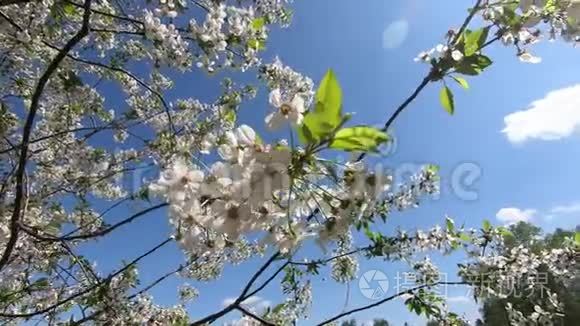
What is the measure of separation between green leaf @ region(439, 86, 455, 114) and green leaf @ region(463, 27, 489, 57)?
94 mm

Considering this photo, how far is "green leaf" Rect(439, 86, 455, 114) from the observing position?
3.71 ft

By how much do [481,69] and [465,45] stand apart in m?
0.07

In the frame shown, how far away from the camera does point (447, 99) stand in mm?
1136

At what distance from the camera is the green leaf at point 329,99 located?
68cm

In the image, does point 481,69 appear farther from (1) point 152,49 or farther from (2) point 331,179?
(1) point 152,49

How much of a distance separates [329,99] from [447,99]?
1.80ft

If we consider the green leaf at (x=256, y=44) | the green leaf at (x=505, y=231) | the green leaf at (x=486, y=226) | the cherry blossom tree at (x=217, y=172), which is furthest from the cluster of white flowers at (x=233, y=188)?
the green leaf at (x=486, y=226)

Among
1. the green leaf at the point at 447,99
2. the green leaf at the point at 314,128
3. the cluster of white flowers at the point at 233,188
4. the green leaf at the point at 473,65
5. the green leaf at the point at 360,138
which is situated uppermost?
the green leaf at the point at 473,65

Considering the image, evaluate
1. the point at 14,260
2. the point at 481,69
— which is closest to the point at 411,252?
the point at 481,69

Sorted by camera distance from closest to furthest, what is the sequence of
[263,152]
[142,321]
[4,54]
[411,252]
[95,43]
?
1. [263,152]
2. [142,321]
3. [411,252]
4. [4,54]
5. [95,43]

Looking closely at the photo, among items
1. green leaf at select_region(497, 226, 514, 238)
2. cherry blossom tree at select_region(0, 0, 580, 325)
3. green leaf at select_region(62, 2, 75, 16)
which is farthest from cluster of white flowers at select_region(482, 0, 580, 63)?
green leaf at select_region(62, 2, 75, 16)

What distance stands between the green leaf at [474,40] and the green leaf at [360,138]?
1.76 ft

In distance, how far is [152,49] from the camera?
2861 mm

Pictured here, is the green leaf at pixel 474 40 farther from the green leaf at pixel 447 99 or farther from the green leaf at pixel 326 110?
the green leaf at pixel 326 110
